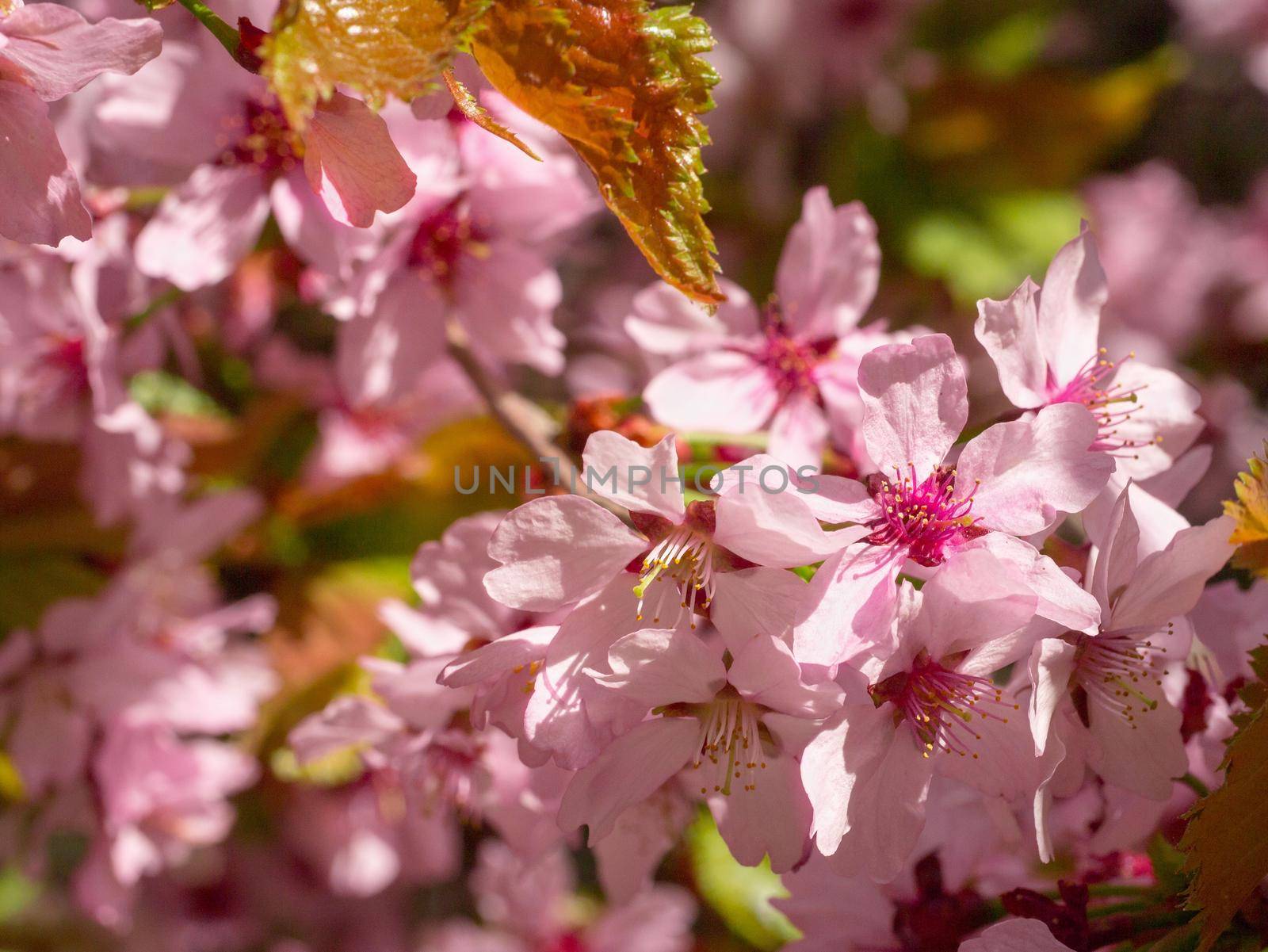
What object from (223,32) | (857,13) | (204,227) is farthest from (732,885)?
(857,13)

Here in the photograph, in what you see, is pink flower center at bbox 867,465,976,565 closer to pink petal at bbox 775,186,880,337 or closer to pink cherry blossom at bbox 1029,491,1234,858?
pink cherry blossom at bbox 1029,491,1234,858

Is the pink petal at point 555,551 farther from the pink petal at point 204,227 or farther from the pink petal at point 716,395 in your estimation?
the pink petal at point 204,227

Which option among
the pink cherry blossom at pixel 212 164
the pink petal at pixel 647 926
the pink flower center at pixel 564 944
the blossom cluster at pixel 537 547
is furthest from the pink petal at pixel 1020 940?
the pink flower center at pixel 564 944

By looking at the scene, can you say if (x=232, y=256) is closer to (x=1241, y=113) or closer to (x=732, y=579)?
(x=732, y=579)

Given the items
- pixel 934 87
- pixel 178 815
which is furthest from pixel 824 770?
pixel 934 87

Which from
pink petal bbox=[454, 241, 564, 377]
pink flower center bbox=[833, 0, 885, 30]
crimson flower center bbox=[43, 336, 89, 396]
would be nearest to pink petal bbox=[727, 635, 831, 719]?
pink petal bbox=[454, 241, 564, 377]

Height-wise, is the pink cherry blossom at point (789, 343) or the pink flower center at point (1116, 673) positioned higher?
the pink cherry blossom at point (789, 343)
